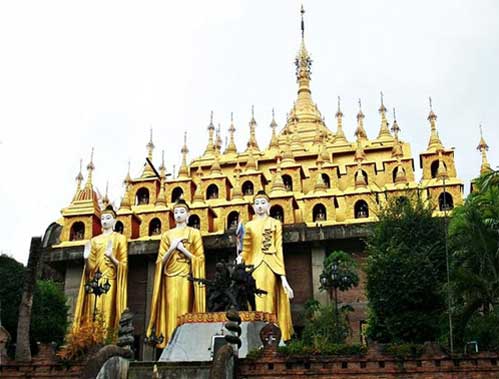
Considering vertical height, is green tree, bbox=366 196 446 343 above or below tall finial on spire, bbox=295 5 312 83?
below

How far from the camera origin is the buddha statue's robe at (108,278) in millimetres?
29625

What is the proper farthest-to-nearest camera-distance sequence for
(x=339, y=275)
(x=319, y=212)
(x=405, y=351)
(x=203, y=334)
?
(x=319, y=212) → (x=339, y=275) → (x=203, y=334) → (x=405, y=351)

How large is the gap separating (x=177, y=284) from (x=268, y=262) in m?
3.86

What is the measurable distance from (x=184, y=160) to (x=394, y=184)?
11162mm

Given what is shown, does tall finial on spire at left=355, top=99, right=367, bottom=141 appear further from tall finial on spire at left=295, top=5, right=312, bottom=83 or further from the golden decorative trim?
the golden decorative trim

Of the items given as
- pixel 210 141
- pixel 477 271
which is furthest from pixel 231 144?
pixel 477 271

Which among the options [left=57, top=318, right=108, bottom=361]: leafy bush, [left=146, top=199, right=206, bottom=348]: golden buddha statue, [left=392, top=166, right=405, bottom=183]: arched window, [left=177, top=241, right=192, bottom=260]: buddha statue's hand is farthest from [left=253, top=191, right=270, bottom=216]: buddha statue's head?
[left=392, top=166, right=405, bottom=183]: arched window

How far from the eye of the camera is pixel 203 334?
20078mm

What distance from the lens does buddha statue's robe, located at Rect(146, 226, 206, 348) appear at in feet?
93.5

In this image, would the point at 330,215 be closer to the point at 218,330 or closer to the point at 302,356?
the point at 218,330

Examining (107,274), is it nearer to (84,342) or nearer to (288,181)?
(84,342)

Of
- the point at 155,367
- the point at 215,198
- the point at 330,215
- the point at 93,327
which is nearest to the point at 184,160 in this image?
the point at 215,198

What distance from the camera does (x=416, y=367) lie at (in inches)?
585

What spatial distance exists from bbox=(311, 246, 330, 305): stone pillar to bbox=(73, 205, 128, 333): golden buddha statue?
25.8 feet
